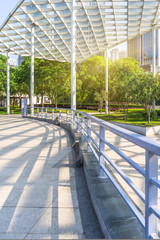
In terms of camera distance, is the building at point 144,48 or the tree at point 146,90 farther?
the building at point 144,48

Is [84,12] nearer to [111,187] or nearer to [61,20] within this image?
[61,20]

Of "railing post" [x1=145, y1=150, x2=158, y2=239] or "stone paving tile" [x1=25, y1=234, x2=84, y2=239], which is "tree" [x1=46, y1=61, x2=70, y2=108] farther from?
"railing post" [x1=145, y1=150, x2=158, y2=239]

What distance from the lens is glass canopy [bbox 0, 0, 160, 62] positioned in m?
23.7

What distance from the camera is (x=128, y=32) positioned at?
103 feet

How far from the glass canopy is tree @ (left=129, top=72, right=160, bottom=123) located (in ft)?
29.4

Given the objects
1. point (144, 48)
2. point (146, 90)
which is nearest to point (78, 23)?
point (146, 90)

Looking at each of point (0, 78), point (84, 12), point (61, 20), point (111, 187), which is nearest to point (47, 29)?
point (61, 20)

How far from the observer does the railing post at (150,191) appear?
1808mm

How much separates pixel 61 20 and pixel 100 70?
24998 millimetres

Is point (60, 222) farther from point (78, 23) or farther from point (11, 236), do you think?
point (78, 23)

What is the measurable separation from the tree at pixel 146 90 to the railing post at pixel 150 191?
738 inches

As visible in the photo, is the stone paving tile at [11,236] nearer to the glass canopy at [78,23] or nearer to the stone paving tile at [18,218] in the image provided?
the stone paving tile at [18,218]

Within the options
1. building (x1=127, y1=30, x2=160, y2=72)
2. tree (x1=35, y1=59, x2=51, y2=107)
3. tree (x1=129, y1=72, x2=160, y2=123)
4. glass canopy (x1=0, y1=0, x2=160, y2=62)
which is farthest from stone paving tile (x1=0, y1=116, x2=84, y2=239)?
building (x1=127, y1=30, x2=160, y2=72)

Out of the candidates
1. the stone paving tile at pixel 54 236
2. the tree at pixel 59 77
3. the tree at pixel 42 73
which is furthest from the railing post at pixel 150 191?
the tree at pixel 42 73
